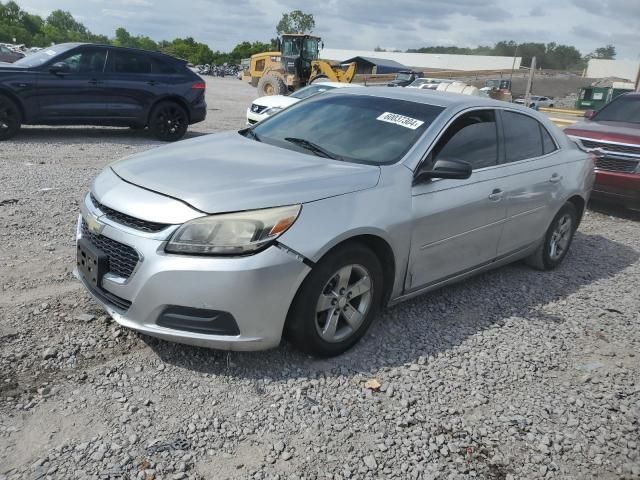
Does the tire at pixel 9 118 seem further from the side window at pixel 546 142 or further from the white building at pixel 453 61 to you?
the white building at pixel 453 61

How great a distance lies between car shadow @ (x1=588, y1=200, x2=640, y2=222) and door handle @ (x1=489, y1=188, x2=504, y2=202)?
4.95 meters

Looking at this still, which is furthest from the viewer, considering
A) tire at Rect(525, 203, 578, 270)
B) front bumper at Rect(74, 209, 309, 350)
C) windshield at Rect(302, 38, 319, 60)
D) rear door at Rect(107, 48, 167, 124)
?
Answer: windshield at Rect(302, 38, 319, 60)

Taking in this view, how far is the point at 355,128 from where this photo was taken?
409 cm

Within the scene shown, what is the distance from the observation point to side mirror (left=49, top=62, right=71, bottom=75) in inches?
386

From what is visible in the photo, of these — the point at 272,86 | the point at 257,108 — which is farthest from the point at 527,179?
the point at 272,86

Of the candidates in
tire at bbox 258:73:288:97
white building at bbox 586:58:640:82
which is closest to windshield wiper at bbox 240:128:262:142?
tire at bbox 258:73:288:97

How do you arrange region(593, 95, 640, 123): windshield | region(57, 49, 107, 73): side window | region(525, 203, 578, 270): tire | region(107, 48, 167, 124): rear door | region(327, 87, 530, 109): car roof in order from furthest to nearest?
region(107, 48, 167, 124): rear door < region(57, 49, 107, 73): side window < region(593, 95, 640, 123): windshield < region(525, 203, 578, 270): tire < region(327, 87, 530, 109): car roof

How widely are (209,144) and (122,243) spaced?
1312mm

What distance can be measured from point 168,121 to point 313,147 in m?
8.07

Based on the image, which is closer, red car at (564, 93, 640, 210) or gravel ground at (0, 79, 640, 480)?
gravel ground at (0, 79, 640, 480)

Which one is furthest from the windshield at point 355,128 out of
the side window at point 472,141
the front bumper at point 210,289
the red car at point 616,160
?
the red car at point 616,160

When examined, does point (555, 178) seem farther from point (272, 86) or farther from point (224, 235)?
point (272, 86)

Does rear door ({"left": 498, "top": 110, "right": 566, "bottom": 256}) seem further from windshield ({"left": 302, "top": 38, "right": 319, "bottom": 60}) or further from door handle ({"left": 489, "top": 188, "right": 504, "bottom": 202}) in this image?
windshield ({"left": 302, "top": 38, "right": 319, "bottom": 60})

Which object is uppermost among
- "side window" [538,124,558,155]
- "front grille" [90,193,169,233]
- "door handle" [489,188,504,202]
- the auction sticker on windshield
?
the auction sticker on windshield
